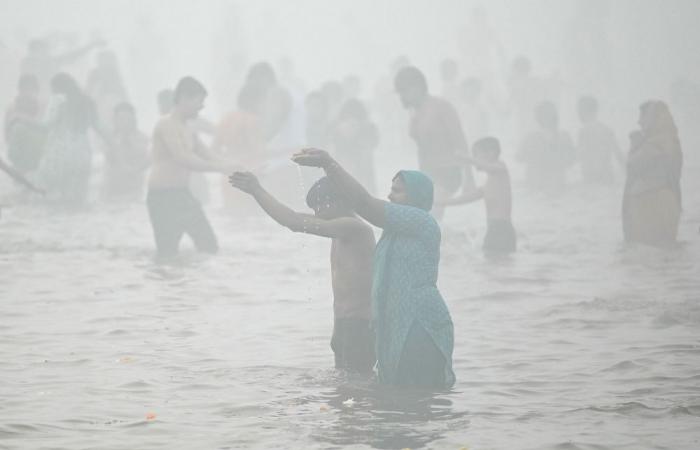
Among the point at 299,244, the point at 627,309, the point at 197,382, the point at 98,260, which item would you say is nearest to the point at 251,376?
the point at 197,382

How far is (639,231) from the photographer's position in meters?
14.0

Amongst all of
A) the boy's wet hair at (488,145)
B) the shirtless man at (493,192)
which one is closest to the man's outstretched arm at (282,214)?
the shirtless man at (493,192)

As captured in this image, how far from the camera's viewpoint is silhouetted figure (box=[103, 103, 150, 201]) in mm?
18900

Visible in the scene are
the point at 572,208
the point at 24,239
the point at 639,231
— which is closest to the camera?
the point at 639,231

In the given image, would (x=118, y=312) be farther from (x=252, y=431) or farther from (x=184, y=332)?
(x=252, y=431)

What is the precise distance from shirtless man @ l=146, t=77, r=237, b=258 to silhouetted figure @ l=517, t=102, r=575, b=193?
9.35 metres

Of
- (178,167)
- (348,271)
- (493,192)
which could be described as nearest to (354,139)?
(493,192)

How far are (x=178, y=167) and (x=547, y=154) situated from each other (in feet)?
33.1

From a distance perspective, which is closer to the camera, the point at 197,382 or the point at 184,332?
the point at 197,382

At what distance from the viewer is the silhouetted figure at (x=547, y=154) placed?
72.8 feet

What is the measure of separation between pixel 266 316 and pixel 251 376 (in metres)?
2.59

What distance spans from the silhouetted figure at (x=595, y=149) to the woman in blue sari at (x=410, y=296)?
1467 centimetres

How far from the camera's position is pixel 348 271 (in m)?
8.04

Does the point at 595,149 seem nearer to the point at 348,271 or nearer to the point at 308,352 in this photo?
the point at 308,352
